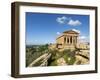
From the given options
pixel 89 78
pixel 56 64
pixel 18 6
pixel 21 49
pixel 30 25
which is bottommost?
pixel 89 78

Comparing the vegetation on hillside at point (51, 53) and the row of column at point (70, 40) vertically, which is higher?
the row of column at point (70, 40)

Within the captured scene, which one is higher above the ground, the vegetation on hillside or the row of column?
the row of column

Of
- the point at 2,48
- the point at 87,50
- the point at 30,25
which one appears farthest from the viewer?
the point at 87,50

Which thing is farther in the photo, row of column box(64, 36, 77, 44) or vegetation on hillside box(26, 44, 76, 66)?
row of column box(64, 36, 77, 44)

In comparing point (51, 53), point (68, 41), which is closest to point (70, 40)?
point (68, 41)

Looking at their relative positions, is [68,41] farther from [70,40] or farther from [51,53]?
[51,53]

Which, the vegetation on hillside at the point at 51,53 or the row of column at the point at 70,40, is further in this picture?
the row of column at the point at 70,40

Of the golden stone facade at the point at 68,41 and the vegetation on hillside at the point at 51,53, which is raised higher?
the golden stone facade at the point at 68,41

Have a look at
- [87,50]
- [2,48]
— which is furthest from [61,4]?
[2,48]

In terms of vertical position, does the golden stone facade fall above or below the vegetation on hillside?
above

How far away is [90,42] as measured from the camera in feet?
7.38

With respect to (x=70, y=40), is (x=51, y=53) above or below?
below

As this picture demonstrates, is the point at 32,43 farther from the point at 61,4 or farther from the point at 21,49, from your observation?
the point at 61,4

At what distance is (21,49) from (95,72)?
735 mm
